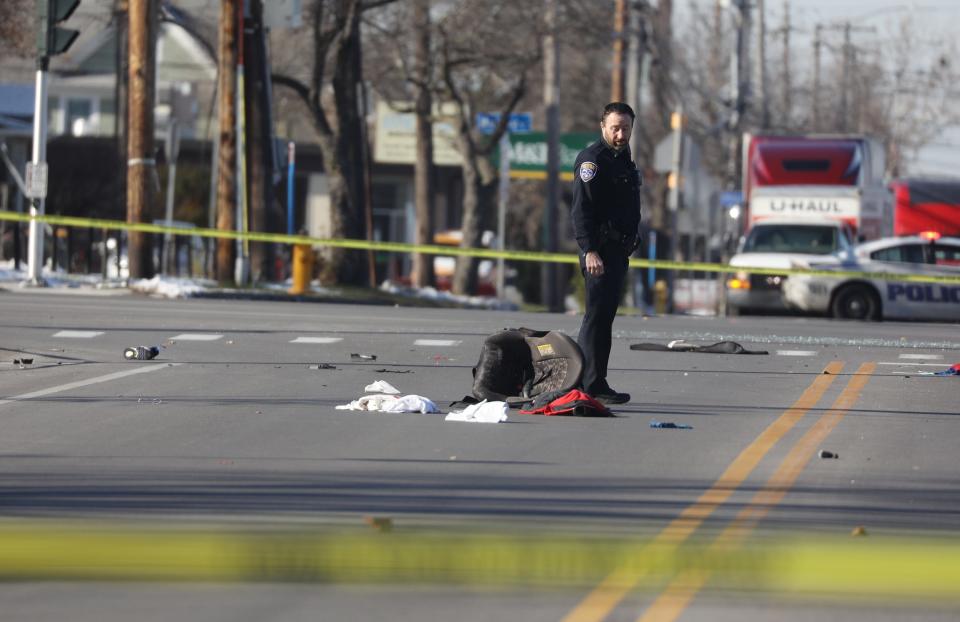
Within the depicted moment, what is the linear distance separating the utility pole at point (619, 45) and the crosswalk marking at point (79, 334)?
86.8 ft

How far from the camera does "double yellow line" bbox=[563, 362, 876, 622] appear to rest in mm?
6121

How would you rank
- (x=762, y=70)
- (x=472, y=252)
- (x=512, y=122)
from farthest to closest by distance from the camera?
(x=762, y=70) < (x=512, y=122) < (x=472, y=252)

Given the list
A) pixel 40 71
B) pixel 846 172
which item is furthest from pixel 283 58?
pixel 40 71

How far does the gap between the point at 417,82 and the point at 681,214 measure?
710 cm

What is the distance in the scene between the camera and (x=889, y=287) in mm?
27984

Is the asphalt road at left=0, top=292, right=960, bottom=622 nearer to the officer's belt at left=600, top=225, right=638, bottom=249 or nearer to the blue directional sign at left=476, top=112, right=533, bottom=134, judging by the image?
the officer's belt at left=600, top=225, right=638, bottom=249

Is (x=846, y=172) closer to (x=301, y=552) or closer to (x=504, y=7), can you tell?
(x=504, y=7)

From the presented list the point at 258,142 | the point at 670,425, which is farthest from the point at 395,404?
the point at 258,142

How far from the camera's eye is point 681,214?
136 ft

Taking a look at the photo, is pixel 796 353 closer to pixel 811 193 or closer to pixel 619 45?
pixel 811 193

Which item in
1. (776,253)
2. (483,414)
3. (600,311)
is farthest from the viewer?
(776,253)

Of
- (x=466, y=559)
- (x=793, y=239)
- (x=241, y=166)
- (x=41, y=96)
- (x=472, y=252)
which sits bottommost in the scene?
(x=466, y=559)

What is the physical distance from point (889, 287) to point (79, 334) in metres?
15.0

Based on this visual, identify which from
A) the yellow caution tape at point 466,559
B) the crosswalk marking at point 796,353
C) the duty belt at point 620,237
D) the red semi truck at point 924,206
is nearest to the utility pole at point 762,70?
the red semi truck at point 924,206
